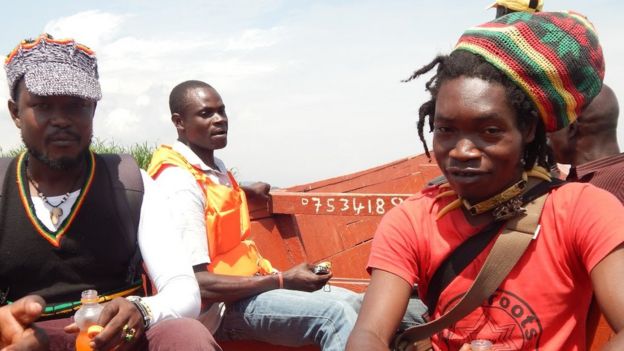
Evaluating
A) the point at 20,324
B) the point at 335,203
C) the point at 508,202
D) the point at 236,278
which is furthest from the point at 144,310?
the point at 335,203

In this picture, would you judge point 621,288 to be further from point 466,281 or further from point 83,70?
point 83,70

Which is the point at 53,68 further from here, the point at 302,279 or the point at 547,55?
the point at 547,55

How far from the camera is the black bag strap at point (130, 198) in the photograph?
2.77 meters

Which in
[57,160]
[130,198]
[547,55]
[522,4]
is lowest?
[130,198]

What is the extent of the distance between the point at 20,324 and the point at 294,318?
1.25 metres

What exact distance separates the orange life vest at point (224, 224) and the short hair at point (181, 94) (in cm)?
48

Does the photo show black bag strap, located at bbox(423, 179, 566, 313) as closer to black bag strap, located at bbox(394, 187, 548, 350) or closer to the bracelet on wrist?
black bag strap, located at bbox(394, 187, 548, 350)

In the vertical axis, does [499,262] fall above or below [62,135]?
below

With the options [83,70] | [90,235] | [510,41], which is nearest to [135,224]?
[90,235]

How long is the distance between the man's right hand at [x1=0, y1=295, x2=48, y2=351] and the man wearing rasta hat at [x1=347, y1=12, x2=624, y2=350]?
99cm

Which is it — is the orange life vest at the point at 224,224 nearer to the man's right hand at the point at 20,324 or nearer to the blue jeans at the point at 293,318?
the blue jeans at the point at 293,318

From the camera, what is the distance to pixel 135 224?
9.14 ft

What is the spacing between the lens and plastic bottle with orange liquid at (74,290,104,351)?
7.35 feet

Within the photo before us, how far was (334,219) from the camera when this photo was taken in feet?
17.3
